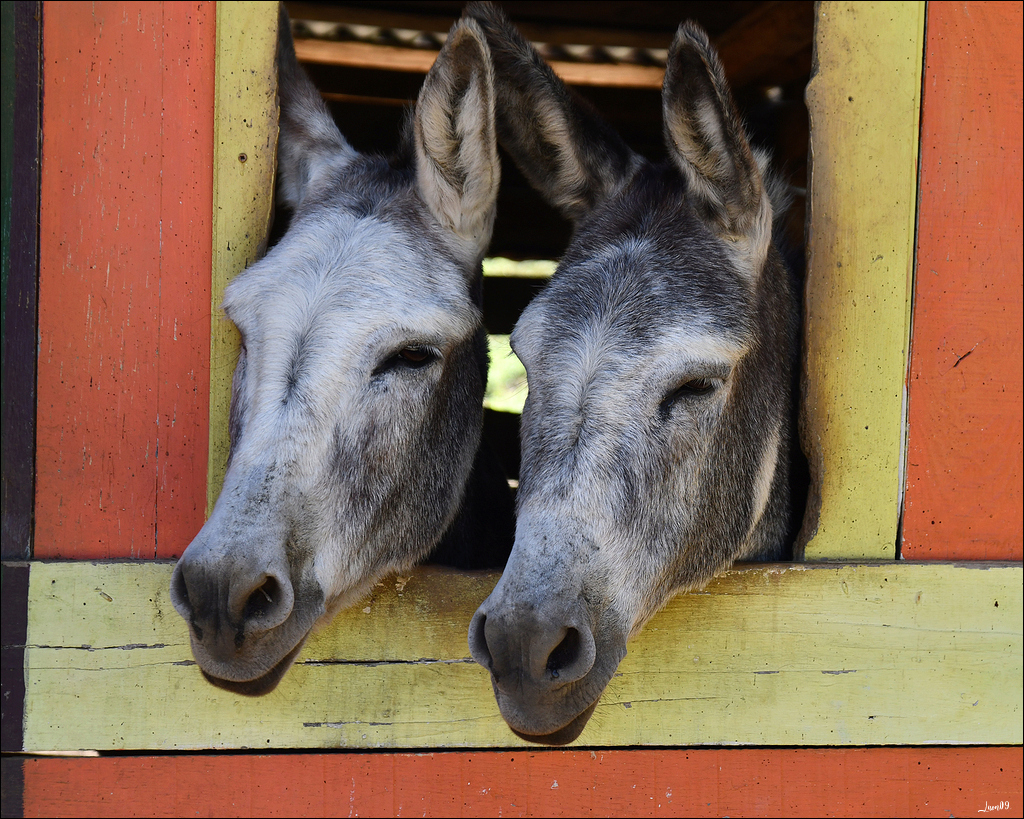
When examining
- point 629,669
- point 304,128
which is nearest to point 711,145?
point 304,128

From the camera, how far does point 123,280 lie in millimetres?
1917

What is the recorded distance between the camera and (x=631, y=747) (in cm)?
192

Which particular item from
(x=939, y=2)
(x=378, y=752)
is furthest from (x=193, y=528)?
(x=939, y=2)

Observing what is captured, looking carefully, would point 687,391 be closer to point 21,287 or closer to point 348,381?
point 348,381

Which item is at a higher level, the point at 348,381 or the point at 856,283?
the point at 856,283

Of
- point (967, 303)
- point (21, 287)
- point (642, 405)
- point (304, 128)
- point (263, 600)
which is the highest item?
point (304, 128)

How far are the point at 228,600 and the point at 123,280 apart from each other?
99 cm

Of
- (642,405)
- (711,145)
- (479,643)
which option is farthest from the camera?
(711,145)

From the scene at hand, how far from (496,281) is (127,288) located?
349cm

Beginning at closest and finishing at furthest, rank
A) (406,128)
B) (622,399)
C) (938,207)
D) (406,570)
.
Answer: (622,399) < (406,570) < (938,207) < (406,128)

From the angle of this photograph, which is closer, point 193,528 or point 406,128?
point 193,528

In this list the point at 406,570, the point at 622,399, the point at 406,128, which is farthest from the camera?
the point at 406,128

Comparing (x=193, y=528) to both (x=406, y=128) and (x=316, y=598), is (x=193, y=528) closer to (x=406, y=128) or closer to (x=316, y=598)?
(x=316, y=598)

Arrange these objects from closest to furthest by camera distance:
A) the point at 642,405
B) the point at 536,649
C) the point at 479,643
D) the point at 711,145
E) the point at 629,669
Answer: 1. the point at 536,649
2. the point at 479,643
3. the point at 642,405
4. the point at 711,145
5. the point at 629,669
